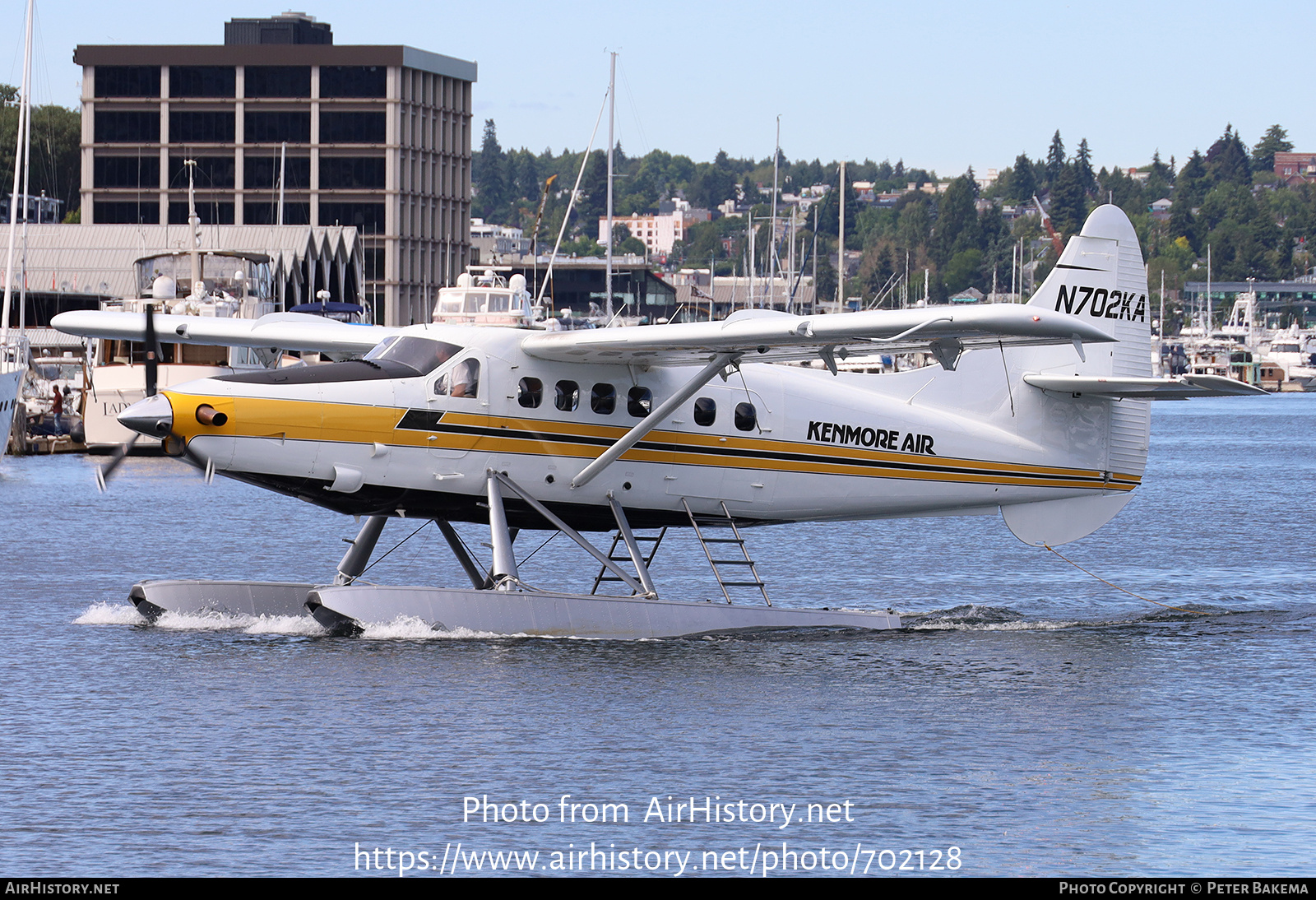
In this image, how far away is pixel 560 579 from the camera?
2195 centimetres

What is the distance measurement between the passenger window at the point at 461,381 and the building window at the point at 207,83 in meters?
90.0

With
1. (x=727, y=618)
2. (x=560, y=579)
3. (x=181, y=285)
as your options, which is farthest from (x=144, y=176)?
(x=727, y=618)

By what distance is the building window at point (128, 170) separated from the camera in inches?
3937

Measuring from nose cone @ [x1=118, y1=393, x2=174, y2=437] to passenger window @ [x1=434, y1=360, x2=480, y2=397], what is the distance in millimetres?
2425

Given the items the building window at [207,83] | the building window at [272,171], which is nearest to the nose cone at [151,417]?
the building window at [272,171]

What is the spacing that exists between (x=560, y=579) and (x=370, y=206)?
268ft

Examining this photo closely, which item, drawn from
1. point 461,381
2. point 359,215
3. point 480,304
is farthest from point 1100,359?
point 359,215

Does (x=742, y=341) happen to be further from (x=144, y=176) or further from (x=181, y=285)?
(x=144, y=176)

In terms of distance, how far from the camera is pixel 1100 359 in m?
17.8

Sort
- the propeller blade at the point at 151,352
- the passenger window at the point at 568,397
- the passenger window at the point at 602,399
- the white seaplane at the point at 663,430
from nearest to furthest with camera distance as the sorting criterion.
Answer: the white seaplane at the point at 663,430
the propeller blade at the point at 151,352
the passenger window at the point at 568,397
the passenger window at the point at 602,399

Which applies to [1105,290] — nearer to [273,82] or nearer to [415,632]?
[415,632]

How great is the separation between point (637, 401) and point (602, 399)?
364 mm

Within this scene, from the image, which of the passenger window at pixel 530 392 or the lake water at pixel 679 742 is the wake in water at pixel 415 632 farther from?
the passenger window at pixel 530 392

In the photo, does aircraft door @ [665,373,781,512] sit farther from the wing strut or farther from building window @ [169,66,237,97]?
building window @ [169,66,237,97]
